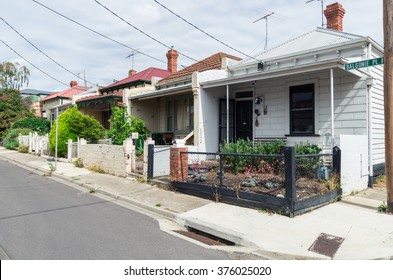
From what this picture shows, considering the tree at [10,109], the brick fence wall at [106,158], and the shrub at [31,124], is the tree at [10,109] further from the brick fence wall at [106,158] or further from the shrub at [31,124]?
the brick fence wall at [106,158]

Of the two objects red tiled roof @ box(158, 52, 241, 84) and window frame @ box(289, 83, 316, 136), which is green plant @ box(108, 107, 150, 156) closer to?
red tiled roof @ box(158, 52, 241, 84)

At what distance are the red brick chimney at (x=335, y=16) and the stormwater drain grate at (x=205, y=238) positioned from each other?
38.2 ft

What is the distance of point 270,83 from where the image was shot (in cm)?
1110

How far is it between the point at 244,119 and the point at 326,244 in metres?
8.04

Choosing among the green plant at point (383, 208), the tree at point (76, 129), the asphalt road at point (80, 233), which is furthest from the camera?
the tree at point (76, 129)

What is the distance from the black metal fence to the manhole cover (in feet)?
3.27

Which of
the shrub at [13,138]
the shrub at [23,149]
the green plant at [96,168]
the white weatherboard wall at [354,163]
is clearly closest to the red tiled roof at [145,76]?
the shrub at [23,149]

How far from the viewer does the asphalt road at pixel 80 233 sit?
13.9 feet

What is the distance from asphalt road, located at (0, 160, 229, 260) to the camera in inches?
167

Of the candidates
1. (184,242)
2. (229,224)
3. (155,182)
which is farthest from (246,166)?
(184,242)

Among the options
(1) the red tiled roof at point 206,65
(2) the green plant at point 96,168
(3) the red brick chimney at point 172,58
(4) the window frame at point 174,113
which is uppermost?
(3) the red brick chimney at point 172,58

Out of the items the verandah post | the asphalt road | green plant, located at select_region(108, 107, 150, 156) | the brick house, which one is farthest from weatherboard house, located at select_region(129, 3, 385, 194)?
the brick house
